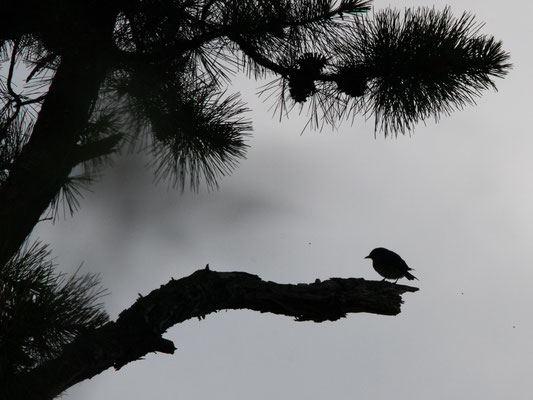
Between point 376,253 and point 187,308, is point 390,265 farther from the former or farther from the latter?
point 187,308

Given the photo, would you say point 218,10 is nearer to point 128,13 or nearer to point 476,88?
point 128,13

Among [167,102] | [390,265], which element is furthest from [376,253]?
[167,102]

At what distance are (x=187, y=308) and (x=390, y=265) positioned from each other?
303 cm

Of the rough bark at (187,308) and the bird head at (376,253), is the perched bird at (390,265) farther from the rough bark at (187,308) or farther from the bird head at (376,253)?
the rough bark at (187,308)

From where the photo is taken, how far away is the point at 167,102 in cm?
360

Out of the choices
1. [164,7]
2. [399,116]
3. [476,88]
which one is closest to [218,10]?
[164,7]

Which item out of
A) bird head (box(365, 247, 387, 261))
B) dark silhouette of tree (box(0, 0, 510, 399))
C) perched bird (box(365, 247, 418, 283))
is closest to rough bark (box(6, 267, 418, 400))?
dark silhouette of tree (box(0, 0, 510, 399))

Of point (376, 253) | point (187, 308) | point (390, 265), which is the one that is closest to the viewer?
point (187, 308)

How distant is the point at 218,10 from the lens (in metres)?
3.65

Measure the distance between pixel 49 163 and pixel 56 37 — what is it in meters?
0.52

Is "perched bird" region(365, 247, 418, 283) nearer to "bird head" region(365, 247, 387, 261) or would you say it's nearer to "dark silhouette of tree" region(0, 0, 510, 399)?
"bird head" region(365, 247, 387, 261)

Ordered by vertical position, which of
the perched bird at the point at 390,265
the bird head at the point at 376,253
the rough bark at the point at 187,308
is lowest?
the rough bark at the point at 187,308

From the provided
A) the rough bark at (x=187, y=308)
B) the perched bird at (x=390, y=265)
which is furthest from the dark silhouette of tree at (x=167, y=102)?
the perched bird at (x=390, y=265)

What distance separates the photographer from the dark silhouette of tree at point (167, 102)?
2.79 m
